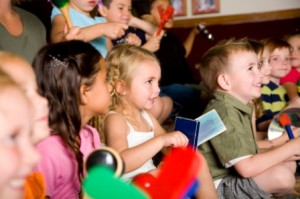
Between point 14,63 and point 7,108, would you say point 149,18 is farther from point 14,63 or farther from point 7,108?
point 7,108

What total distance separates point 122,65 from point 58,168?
0.43 m

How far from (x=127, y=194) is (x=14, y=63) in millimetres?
352

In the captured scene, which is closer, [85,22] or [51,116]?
[51,116]

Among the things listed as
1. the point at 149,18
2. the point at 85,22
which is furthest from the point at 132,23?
the point at 85,22

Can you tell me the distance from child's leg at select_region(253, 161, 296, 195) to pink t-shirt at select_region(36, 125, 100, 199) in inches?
23.0

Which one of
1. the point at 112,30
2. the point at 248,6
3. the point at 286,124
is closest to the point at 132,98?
the point at 112,30

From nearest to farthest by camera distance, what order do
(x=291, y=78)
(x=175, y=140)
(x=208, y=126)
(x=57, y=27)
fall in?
(x=175, y=140) → (x=208, y=126) → (x=57, y=27) → (x=291, y=78)

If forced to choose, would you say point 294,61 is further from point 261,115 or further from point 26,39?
point 26,39

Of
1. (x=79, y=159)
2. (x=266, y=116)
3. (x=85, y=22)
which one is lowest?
(x=266, y=116)

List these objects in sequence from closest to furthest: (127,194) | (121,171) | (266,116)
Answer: (127,194) → (121,171) → (266,116)

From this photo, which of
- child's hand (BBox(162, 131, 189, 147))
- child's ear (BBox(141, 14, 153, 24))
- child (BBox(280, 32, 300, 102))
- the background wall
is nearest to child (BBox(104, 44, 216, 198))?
child's hand (BBox(162, 131, 189, 147))

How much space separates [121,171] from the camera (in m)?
0.61

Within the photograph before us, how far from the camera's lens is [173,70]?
233cm

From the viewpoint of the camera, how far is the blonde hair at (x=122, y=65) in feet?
4.28
